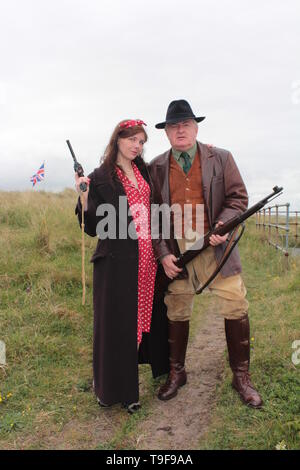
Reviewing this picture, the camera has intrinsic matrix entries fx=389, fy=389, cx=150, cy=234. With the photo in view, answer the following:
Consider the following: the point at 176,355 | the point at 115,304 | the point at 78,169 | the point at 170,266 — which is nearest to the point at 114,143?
the point at 78,169

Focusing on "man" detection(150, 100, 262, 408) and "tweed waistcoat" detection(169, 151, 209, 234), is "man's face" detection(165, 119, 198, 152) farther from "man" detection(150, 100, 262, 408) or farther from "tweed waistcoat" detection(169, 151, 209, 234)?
"tweed waistcoat" detection(169, 151, 209, 234)

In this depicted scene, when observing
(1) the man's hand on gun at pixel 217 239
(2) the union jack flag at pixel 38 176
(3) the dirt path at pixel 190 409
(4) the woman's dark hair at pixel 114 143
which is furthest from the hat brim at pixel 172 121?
(2) the union jack flag at pixel 38 176

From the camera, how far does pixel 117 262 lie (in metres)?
3.26

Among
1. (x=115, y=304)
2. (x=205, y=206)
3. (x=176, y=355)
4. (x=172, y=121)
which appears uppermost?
(x=172, y=121)

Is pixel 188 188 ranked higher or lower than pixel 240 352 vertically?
higher

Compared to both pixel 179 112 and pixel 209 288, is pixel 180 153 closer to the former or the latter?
pixel 179 112

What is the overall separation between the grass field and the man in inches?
13.2

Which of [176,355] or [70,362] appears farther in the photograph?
[70,362]

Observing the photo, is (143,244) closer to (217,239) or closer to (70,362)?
(217,239)

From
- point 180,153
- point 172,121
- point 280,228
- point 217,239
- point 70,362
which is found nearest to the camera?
point 217,239

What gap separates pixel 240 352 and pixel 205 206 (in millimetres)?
1307

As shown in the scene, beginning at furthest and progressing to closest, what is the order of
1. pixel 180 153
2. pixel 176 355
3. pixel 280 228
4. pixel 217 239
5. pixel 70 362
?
1. pixel 280 228
2. pixel 70 362
3. pixel 176 355
4. pixel 180 153
5. pixel 217 239

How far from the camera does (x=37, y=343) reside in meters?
4.25
